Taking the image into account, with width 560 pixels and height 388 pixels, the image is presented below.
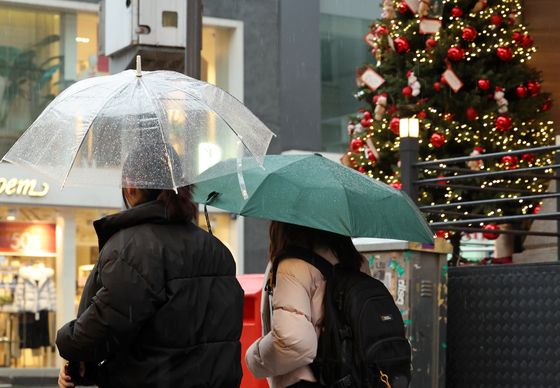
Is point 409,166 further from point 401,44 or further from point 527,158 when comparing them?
point 401,44

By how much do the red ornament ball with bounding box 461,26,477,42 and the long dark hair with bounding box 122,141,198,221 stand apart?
793 cm

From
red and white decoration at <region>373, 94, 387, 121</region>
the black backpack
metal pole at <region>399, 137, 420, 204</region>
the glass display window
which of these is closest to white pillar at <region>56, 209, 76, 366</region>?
the glass display window

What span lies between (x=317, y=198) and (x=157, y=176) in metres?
0.87

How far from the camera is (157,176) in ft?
9.96

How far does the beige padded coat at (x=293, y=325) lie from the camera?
338 centimetres

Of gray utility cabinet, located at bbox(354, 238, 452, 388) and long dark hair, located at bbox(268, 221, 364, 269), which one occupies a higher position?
long dark hair, located at bbox(268, 221, 364, 269)

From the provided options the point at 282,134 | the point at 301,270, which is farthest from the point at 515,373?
the point at 282,134

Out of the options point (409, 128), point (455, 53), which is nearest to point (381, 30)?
point (455, 53)

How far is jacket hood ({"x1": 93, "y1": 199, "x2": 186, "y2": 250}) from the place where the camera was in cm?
292

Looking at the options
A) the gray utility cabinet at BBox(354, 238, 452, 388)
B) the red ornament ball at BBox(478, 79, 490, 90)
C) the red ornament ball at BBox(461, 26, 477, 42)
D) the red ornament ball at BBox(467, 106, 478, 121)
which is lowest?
the gray utility cabinet at BBox(354, 238, 452, 388)

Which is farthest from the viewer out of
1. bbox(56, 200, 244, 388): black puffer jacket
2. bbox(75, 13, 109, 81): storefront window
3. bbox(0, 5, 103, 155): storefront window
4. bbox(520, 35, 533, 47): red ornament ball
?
bbox(75, 13, 109, 81): storefront window

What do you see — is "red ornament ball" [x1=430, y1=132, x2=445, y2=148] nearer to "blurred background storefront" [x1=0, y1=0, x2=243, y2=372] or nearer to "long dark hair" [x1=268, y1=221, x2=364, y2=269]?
"long dark hair" [x1=268, y1=221, x2=364, y2=269]

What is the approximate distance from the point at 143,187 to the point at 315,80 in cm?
1563

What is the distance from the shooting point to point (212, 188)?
3975 millimetres
